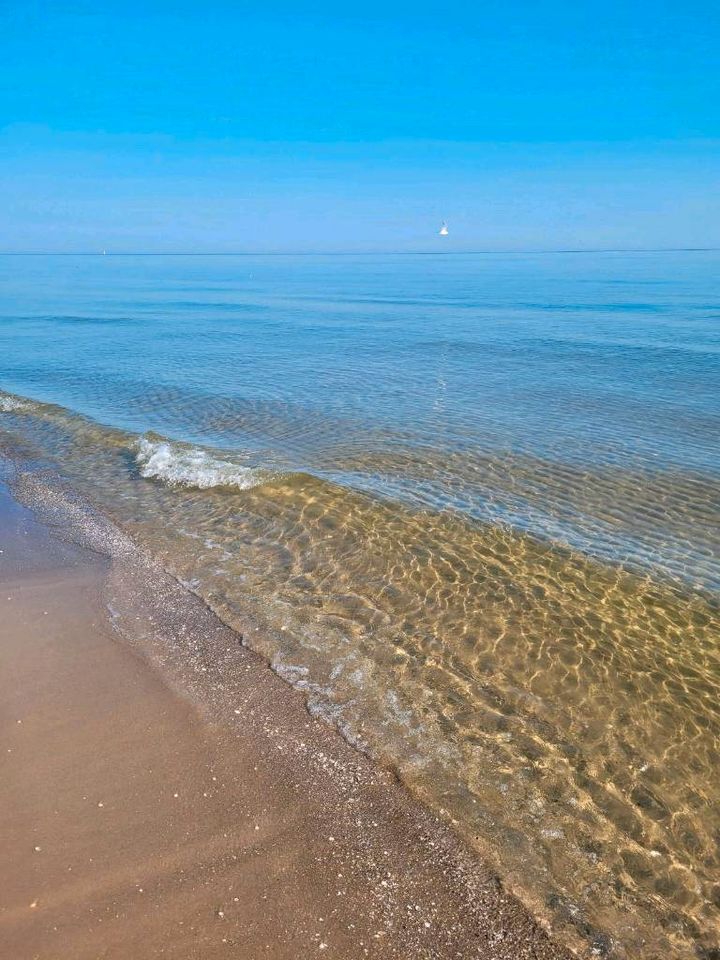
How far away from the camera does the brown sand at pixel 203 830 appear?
3.42m

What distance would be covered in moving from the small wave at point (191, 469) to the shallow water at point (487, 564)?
6cm

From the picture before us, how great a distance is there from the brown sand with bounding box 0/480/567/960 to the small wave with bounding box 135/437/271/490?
5174 mm

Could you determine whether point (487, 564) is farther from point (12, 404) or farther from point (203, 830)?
point (12, 404)

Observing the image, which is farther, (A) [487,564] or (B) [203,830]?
(A) [487,564]

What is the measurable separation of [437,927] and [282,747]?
181cm

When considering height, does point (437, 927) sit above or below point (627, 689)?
above

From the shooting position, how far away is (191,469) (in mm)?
11711

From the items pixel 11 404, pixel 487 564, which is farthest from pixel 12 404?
pixel 487 564

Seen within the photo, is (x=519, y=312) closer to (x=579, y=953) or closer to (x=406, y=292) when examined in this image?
(x=406, y=292)

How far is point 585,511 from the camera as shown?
10102 mm

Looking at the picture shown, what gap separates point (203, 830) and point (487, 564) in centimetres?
524

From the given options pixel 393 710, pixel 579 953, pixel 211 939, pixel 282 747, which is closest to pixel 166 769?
pixel 282 747

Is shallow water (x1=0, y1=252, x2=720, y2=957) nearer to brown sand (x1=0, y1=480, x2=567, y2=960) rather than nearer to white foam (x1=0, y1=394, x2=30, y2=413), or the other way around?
white foam (x1=0, y1=394, x2=30, y2=413)

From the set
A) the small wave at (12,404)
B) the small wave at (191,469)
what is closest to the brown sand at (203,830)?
the small wave at (191,469)
